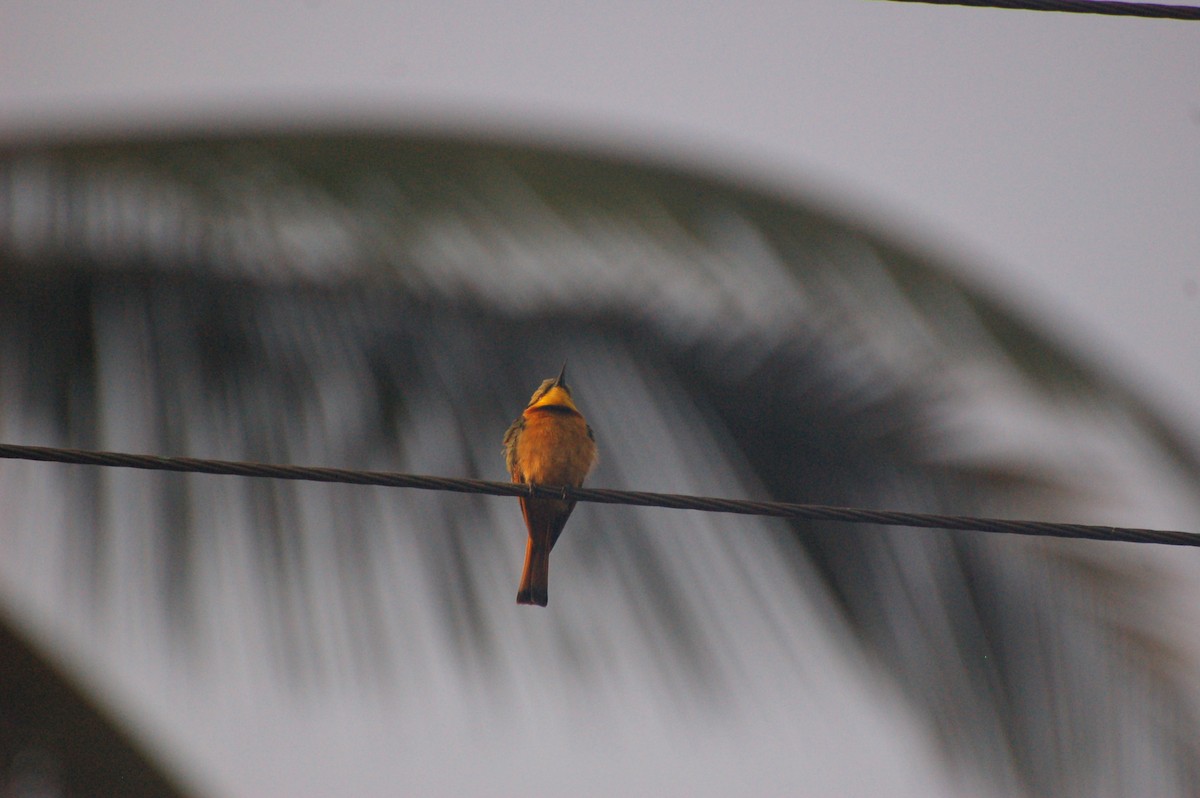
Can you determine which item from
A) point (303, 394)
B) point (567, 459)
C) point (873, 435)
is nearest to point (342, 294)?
point (303, 394)

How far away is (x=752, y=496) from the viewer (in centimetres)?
409

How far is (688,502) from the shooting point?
3.17 m

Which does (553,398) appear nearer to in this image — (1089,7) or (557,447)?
(557,447)

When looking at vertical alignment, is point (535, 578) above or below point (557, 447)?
below

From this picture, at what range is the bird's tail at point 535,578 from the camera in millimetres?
4078

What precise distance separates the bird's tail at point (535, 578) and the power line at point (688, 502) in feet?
2.84

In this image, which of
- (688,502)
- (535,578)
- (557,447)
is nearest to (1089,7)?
(688,502)

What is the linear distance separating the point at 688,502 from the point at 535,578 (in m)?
1.32

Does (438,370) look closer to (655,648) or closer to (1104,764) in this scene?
(655,648)

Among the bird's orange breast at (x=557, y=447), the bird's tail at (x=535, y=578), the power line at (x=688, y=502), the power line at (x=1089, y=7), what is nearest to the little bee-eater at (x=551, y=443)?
the bird's orange breast at (x=557, y=447)

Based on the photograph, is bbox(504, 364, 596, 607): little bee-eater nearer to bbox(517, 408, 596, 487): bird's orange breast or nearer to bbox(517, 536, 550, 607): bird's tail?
bbox(517, 408, 596, 487): bird's orange breast

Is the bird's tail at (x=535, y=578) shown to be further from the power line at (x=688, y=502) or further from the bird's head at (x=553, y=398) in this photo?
the power line at (x=688, y=502)

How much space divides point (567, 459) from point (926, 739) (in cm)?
187

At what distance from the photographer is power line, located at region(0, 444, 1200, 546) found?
3.01 metres
